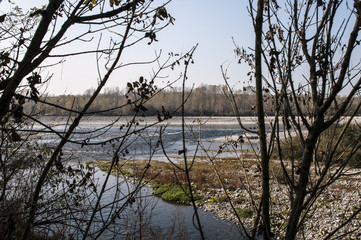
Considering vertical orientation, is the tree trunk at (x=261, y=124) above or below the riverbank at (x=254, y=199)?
above

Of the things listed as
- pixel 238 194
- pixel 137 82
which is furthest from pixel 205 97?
pixel 137 82

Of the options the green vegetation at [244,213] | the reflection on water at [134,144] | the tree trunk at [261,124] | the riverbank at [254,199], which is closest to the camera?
the tree trunk at [261,124]

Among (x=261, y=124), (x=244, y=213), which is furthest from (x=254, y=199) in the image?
(x=261, y=124)

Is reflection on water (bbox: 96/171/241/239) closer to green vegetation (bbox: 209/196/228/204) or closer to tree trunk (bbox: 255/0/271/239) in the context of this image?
green vegetation (bbox: 209/196/228/204)

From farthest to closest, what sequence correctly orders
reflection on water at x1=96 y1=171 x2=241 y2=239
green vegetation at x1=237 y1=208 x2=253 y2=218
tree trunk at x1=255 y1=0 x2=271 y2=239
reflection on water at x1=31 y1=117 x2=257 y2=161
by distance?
green vegetation at x1=237 y1=208 x2=253 y2=218 < reflection on water at x1=96 y1=171 x2=241 y2=239 < reflection on water at x1=31 y1=117 x2=257 y2=161 < tree trunk at x1=255 y1=0 x2=271 y2=239

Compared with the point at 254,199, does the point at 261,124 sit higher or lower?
higher

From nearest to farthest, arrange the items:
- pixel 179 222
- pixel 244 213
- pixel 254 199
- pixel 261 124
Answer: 1. pixel 261 124
2. pixel 179 222
3. pixel 244 213
4. pixel 254 199

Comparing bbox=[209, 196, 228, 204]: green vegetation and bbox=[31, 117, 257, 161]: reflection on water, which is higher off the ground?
bbox=[31, 117, 257, 161]: reflection on water

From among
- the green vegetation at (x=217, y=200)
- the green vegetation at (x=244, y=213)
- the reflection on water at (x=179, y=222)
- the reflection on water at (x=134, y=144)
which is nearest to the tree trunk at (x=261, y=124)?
the reflection on water at (x=134, y=144)

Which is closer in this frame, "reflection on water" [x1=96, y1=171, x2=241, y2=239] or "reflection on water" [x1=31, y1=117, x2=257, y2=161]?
"reflection on water" [x1=31, y1=117, x2=257, y2=161]

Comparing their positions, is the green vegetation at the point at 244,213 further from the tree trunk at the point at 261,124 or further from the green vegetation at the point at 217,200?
the tree trunk at the point at 261,124

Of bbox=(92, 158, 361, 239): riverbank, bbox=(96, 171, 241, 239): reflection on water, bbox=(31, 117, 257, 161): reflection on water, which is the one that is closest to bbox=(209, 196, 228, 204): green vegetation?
bbox=(92, 158, 361, 239): riverbank

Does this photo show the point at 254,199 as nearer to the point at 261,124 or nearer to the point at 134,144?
the point at 134,144

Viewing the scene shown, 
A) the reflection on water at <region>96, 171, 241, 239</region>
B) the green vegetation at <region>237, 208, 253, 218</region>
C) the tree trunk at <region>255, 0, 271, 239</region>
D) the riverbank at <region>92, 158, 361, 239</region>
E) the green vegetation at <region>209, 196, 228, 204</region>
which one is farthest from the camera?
the green vegetation at <region>209, 196, 228, 204</region>
